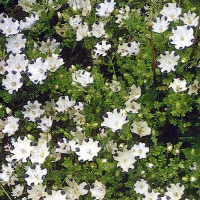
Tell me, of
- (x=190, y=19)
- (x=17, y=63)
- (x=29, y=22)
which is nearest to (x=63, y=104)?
(x=17, y=63)

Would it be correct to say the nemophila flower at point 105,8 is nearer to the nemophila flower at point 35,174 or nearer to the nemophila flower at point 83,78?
the nemophila flower at point 83,78

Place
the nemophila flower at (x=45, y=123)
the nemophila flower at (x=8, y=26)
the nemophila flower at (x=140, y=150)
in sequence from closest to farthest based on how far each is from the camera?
the nemophila flower at (x=140, y=150)
the nemophila flower at (x=45, y=123)
the nemophila flower at (x=8, y=26)

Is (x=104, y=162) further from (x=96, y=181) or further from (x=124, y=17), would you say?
(x=124, y=17)

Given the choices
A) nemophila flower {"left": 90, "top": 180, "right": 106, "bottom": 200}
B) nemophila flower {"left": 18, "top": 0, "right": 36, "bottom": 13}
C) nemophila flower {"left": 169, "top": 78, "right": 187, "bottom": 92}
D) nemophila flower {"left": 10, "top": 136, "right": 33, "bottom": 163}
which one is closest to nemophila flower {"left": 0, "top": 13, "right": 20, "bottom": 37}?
nemophila flower {"left": 18, "top": 0, "right": 36, "bottom": 13}

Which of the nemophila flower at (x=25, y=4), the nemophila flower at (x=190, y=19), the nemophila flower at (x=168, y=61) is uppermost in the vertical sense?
the nemophila flower at (x=25, y=4)

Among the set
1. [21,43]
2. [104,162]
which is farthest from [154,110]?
[21,43]

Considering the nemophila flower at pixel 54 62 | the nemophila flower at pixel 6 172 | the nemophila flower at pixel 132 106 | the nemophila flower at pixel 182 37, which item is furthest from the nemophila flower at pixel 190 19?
the nemophila flower at pixel 6 172
